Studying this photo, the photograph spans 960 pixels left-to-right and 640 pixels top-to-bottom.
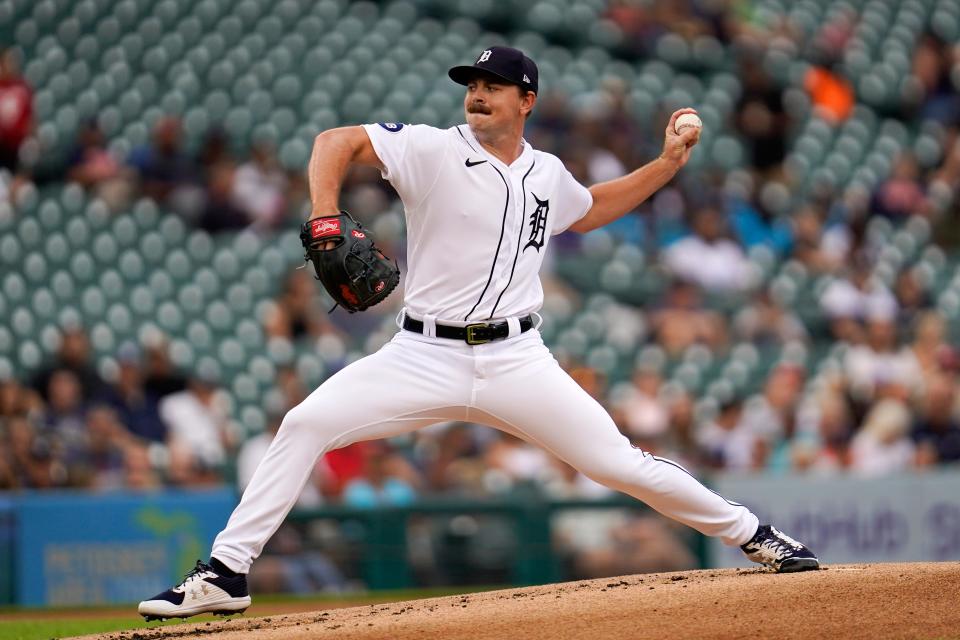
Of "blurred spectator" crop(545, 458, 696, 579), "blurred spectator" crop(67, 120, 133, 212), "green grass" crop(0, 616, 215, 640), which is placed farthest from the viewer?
"blurred spectator" crop(67, 120, 133, 212)

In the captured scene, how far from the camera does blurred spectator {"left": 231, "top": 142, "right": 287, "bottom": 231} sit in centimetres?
1123

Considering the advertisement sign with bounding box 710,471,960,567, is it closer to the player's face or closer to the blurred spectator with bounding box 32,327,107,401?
the blurred spectator with bounding box 32,327,107,401

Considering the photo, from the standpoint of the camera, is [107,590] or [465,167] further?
[107,590]

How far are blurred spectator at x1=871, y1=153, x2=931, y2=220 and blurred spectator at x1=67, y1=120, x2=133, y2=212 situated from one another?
252 inches

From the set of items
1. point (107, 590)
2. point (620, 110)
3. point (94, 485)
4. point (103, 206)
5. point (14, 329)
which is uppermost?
point (620, 110)

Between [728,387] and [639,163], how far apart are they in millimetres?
2325

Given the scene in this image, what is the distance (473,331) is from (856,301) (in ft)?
25.2

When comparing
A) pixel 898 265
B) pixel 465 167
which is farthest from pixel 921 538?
pixel 465 167

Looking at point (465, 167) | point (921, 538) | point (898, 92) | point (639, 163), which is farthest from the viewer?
point (898, 92)

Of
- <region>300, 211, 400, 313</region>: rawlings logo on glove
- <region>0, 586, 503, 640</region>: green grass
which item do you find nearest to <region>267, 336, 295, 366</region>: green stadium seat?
<region>0, 586, 503, 640</region>: green grass

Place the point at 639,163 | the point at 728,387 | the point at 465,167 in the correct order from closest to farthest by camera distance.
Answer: the point at 465,167 < the point at 728,387 < the point at 639,163

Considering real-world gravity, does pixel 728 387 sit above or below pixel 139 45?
below

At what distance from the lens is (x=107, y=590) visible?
8.46m

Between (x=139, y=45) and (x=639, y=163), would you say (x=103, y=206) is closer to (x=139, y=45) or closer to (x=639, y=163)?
(x=139, y=45)
